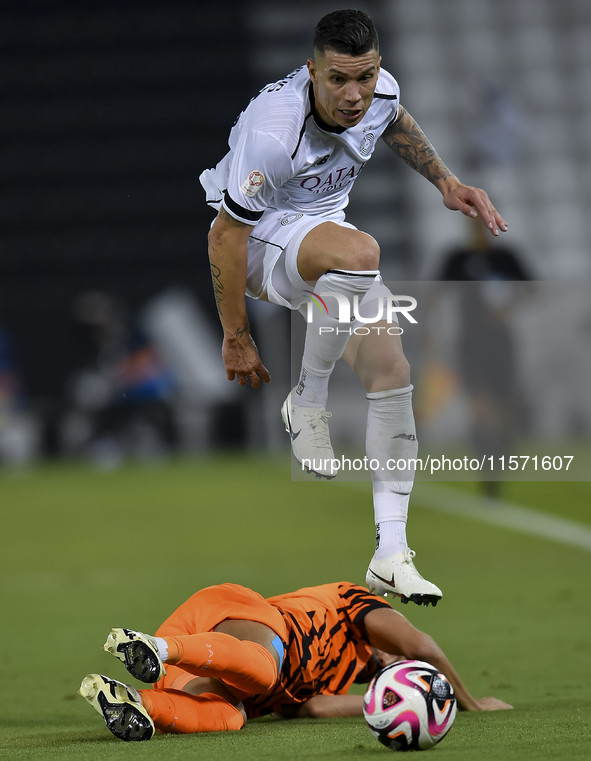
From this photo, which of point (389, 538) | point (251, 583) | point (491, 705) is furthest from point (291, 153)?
point (251, 583)

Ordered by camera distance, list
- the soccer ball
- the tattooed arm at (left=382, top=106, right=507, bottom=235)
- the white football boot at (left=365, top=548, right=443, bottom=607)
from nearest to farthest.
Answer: the soccer ball, the white football boot at (left=365, top=548, right=443, bottom=607), the tattooed arm at (left=382, top=106, right=507, bottom=235)

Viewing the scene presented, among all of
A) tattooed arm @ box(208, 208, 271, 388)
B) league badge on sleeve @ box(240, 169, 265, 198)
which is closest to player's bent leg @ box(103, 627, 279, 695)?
tattooed arm @ box(208, 208, 271, 388)

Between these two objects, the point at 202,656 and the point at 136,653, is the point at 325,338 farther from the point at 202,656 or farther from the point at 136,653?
the point at 136,653

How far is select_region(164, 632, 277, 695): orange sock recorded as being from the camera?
3.17 m

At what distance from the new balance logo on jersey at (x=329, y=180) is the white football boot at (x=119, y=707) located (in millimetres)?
1622

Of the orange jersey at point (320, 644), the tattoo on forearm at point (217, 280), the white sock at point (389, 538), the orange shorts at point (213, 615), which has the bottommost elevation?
Answer: the orange jersey at point (320, 644)

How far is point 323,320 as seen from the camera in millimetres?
3596

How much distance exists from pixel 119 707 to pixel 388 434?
1.19m

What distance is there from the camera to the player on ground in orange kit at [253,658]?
10.2ft

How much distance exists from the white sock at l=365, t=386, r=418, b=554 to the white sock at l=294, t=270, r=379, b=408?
19 cm

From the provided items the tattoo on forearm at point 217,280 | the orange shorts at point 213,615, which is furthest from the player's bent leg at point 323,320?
the orange shorts at point 213,615

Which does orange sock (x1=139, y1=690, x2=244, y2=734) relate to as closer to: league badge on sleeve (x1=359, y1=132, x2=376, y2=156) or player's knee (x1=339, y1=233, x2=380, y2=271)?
player's knee (x1=339, y1=233, x2=380, y2=271)

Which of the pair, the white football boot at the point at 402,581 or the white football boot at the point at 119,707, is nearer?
the white football boot at the point at 119,707
